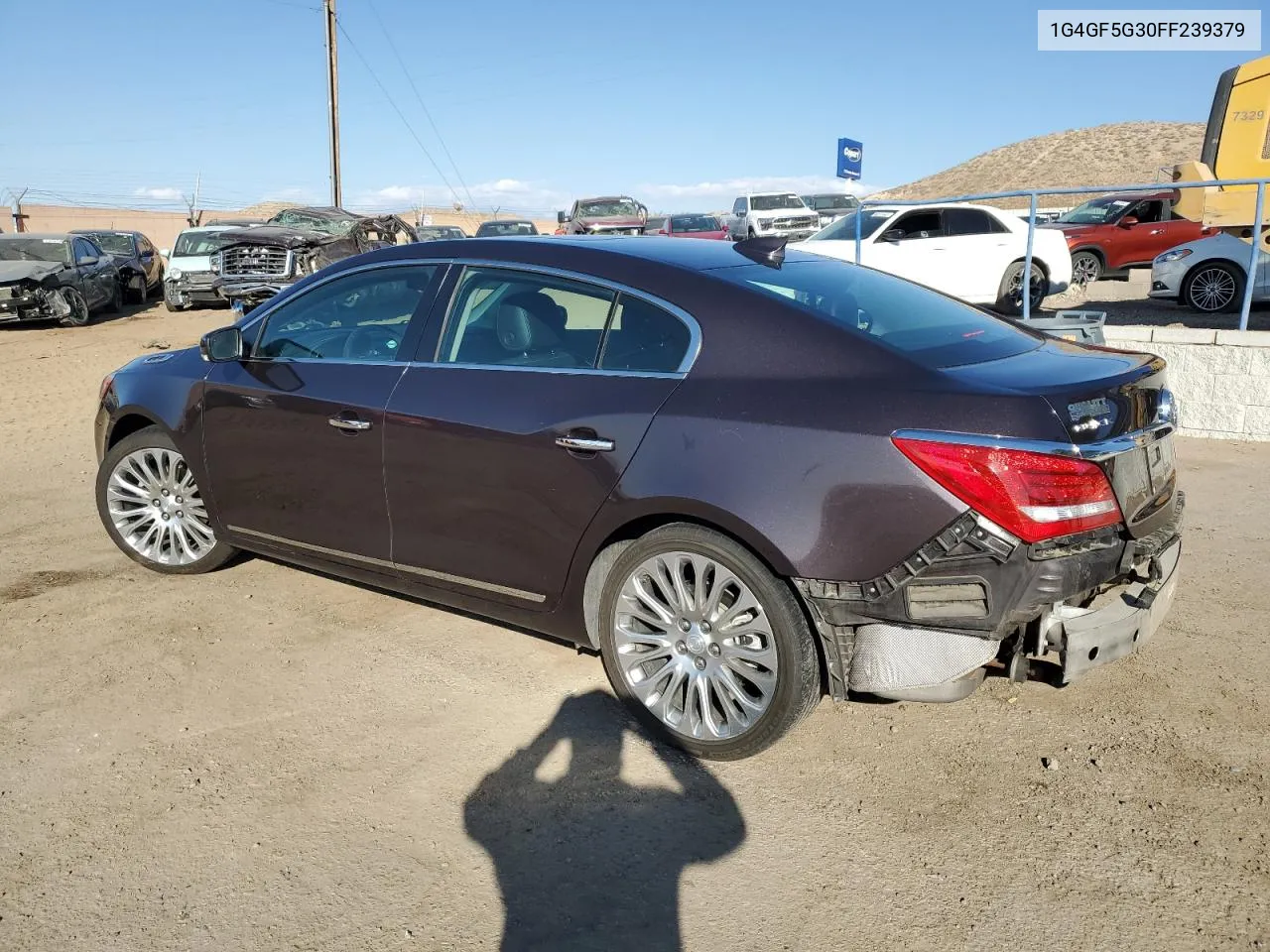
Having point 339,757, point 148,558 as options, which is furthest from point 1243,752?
point 148,558

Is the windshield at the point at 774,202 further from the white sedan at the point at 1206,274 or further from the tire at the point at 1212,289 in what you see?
the tire at the point at 1212,289

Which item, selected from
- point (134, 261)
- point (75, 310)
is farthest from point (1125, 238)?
point (134, 261)

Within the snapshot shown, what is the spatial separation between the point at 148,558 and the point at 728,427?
3.41 m

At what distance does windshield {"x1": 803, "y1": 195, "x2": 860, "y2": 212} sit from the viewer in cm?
3338

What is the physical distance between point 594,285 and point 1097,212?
60.1ft

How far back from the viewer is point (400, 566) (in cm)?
417

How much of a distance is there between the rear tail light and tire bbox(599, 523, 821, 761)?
0.60 m

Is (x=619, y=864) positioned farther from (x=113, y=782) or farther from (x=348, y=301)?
(x=348, y=301)

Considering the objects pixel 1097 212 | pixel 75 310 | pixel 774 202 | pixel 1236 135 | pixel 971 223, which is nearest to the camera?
pixel 1236 135

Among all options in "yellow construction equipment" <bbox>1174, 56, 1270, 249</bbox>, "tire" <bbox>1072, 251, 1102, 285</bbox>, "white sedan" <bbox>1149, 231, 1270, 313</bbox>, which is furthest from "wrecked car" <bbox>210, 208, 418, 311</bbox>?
"tire" <bbox>1072, 251, 1102, 285</bbox>

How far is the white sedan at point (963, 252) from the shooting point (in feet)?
46.4

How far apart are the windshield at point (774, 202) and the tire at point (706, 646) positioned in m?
25.7

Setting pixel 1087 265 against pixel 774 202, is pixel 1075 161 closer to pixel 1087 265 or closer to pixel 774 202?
pixel 774 202

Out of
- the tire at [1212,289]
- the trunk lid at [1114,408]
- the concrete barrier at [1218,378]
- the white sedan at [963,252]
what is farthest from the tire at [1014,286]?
the trunk lid at [1114,408]
